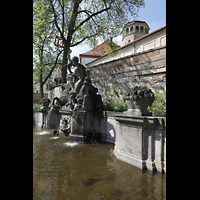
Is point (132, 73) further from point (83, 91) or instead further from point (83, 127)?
point (83, 127)

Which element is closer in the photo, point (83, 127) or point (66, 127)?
point (83, 127)

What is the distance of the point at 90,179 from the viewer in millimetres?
2832

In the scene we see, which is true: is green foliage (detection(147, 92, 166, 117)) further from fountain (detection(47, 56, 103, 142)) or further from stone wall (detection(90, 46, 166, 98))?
stone wall (detection(90, 46, 166, 98))

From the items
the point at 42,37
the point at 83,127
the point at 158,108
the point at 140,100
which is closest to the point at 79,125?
the point at 83,127

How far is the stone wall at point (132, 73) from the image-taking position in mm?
8844

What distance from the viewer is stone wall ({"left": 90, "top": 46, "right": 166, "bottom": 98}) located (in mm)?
8844

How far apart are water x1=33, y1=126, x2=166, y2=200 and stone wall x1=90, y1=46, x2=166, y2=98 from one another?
6.14m

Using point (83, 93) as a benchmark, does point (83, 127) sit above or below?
below

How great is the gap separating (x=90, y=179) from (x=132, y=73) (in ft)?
28.5

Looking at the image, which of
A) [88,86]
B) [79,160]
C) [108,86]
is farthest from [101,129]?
[108,86]
